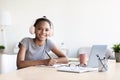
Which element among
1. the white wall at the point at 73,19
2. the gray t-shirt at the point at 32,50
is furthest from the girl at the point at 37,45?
the white wall at the point at 73,19

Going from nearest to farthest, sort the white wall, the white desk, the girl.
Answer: the girl < the white desk < the white wall

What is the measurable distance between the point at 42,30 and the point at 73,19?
2.59m

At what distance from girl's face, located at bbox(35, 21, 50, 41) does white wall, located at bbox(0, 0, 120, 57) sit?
251cm

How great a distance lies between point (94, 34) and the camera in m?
4.92

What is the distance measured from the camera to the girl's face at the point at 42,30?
97.7 inches

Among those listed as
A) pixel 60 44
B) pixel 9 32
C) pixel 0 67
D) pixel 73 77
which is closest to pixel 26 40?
pixel 0 67

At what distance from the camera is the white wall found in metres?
4.85

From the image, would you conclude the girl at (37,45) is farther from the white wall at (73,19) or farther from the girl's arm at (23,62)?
the white wall at (73,19)

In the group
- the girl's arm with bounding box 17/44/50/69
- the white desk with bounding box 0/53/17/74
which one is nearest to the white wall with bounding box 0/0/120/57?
the white desk with bounding box 0/53/17/74

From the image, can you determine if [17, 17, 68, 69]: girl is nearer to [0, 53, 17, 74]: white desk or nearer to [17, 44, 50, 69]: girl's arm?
[17, 44, 50, 69]: girl's arm

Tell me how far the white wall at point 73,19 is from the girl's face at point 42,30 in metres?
2.51

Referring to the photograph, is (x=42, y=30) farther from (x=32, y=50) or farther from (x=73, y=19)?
(x=73, y=19)

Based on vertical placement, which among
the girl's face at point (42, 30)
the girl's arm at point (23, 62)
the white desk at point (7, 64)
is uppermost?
the girl's face at point (42, 30)

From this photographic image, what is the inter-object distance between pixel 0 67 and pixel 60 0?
2.44 meters
